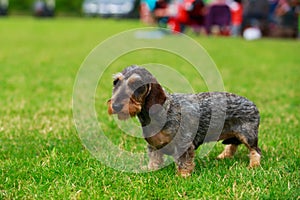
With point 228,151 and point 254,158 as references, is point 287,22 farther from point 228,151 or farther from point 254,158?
point 254,158

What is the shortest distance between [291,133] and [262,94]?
2.28m

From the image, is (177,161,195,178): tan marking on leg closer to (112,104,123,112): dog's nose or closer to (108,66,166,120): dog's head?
(108,66,166,120): dog's head

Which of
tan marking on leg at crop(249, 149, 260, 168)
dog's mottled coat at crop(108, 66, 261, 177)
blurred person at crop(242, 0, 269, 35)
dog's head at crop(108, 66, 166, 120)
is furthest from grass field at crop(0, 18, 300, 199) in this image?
blurred person at crop(242, 0, 269, 35)

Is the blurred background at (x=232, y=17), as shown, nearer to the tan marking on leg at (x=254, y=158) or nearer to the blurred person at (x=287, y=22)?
the blurred person at (x=287, y=22)

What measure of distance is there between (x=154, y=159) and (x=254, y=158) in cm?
73

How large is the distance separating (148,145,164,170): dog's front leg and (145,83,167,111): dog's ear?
445 millimetres

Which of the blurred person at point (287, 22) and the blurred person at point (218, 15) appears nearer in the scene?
the blurred person at point (218, 15)

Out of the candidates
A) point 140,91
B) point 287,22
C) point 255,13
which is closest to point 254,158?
point 140,91

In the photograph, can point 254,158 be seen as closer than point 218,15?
Yes

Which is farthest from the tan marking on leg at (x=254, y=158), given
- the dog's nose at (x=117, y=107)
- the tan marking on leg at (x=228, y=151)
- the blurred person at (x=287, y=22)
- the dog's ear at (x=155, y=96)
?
the blurred person at (x=287, y=22)

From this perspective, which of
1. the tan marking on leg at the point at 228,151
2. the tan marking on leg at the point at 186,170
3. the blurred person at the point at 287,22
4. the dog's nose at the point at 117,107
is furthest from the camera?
the blurred person at the point at 287,22

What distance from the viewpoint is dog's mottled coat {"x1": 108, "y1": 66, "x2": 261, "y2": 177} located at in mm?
Result: 3002

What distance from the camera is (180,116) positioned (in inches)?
131

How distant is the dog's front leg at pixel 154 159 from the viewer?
3.49m
